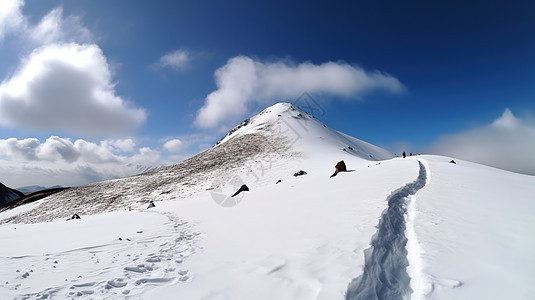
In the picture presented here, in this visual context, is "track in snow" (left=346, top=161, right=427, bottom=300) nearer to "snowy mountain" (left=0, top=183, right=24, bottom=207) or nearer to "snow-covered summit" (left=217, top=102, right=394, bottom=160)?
"snow-covered summit" (left=217, top=102, right=394, bottom=160)

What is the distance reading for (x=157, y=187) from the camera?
1580 inches

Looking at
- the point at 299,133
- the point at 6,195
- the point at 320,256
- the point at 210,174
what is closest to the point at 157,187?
the point at 210,174

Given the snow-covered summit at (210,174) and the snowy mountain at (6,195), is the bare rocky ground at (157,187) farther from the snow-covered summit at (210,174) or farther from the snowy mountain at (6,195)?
Answer: the snowy mountain at (6,195)

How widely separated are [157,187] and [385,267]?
137ft

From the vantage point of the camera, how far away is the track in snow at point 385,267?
4.30 meters

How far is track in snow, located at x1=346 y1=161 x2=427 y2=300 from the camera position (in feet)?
14.1

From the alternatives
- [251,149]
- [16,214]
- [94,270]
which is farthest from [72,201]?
[94,270]

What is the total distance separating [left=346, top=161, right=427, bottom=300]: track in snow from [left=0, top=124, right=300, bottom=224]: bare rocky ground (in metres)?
30.5

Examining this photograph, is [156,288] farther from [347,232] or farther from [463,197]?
[463,197]

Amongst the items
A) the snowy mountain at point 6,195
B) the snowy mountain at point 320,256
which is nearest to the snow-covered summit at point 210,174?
the snowy mountain at point 320,256

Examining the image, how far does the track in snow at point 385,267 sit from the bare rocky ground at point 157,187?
100ft

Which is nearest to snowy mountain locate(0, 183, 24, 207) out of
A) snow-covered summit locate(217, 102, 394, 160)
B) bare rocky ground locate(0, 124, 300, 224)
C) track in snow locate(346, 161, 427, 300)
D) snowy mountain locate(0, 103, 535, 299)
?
bare rocky ground locate(0, 124, 300, 224)

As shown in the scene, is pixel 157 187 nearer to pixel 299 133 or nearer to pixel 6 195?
pixel 299 133

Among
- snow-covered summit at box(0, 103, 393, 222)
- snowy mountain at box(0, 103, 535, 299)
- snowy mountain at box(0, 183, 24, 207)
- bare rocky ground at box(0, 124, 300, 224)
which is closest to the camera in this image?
snowy mountain at box(0, 103, 535, 299)
